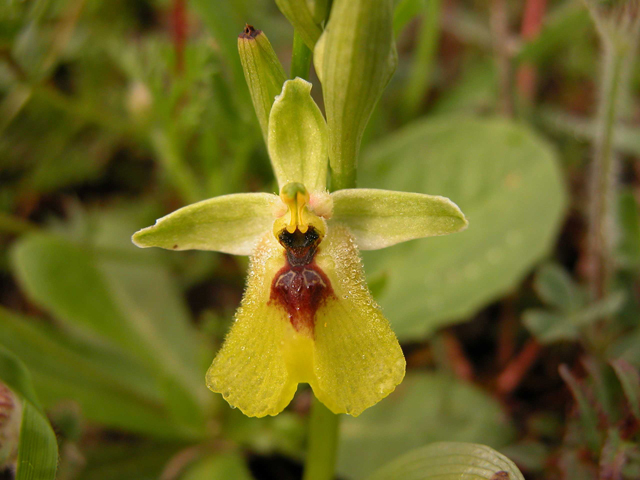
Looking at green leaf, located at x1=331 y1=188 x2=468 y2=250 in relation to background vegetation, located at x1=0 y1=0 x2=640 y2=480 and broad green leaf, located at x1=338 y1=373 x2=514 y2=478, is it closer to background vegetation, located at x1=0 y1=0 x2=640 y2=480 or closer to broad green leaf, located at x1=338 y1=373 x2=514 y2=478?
background vegetation, located at x1=0 y1=0 x2=640 y2=480

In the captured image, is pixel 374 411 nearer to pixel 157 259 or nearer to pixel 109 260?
pixel 157 259

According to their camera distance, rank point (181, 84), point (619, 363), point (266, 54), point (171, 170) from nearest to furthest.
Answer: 1. point (266, 54)
2. point (619, 363)
3. point (181, 84)
4. point (171, 170)

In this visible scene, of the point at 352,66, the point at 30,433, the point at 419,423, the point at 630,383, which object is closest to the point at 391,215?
the point at 352,66

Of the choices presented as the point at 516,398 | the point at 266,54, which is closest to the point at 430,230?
the point at 266,54

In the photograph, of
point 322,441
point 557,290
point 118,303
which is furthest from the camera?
point 118,303

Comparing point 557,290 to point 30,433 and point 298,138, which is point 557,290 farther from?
point 30,433

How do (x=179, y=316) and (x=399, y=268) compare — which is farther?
(x=179, y=316)
